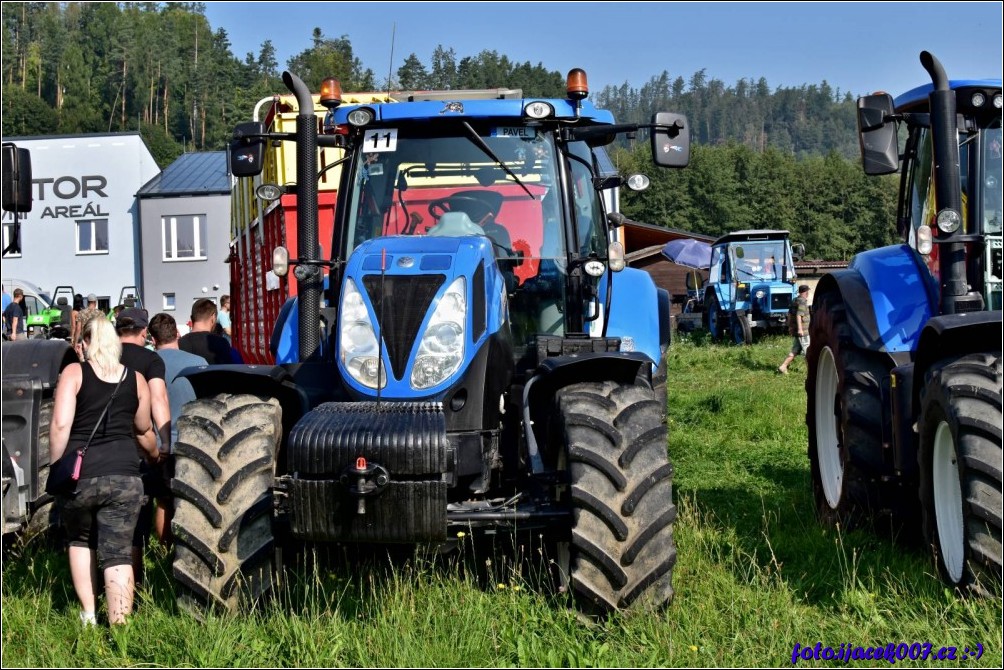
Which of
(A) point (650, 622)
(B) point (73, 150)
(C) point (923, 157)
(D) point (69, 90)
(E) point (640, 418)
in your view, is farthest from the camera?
(D) point (69, 90)

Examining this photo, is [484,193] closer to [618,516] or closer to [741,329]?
[618,516]

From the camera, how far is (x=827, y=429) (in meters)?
7.20

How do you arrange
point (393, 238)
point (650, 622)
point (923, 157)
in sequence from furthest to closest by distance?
point (923, 157) < point (393, 238) < point (650, 622)

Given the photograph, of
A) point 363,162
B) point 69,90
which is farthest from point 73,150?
point 69,90

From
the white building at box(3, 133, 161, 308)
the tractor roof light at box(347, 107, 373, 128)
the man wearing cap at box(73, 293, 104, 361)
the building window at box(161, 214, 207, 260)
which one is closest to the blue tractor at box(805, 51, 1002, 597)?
the tractor roof light at box(347, 107, 373, 128)

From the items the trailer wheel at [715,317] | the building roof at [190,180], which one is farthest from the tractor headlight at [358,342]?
the building roof at [190,180]

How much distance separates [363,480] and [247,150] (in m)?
2.38

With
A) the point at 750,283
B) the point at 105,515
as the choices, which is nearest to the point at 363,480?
the point at 105,515

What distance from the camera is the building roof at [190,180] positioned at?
43594 mm

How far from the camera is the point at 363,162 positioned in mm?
6469

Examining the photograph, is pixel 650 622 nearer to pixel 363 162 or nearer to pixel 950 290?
pixel 950 290

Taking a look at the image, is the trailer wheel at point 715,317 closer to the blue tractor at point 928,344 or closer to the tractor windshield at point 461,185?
the blue tractor at point 928,344

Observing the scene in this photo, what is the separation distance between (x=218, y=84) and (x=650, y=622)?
305 feet

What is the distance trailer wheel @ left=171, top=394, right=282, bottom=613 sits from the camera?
4773 millimetres
